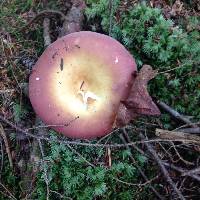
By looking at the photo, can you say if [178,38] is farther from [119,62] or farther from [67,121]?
[67,121]

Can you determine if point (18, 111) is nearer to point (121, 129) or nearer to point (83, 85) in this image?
point (83, 85)

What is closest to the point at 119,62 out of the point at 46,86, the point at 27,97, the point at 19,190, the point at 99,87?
the point at 99,87

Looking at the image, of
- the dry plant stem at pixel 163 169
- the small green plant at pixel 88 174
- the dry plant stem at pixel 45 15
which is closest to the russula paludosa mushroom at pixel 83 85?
the small green plant at pixel 88 174

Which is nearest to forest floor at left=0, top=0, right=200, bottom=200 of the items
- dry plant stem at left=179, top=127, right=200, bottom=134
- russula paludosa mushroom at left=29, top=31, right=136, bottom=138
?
dry plant stem at left=179, top=127, right=200, bottom=134

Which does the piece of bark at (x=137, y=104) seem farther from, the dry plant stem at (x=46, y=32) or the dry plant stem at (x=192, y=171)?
the dry plant stem at (x=46, y=32)

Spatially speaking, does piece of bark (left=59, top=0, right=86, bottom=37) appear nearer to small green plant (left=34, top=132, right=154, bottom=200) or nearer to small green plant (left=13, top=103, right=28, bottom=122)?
small green plant (left=13, top=103, right=28, bottom=122)

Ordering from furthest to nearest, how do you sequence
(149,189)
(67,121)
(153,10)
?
(153,10), (149,189), (67,121)
